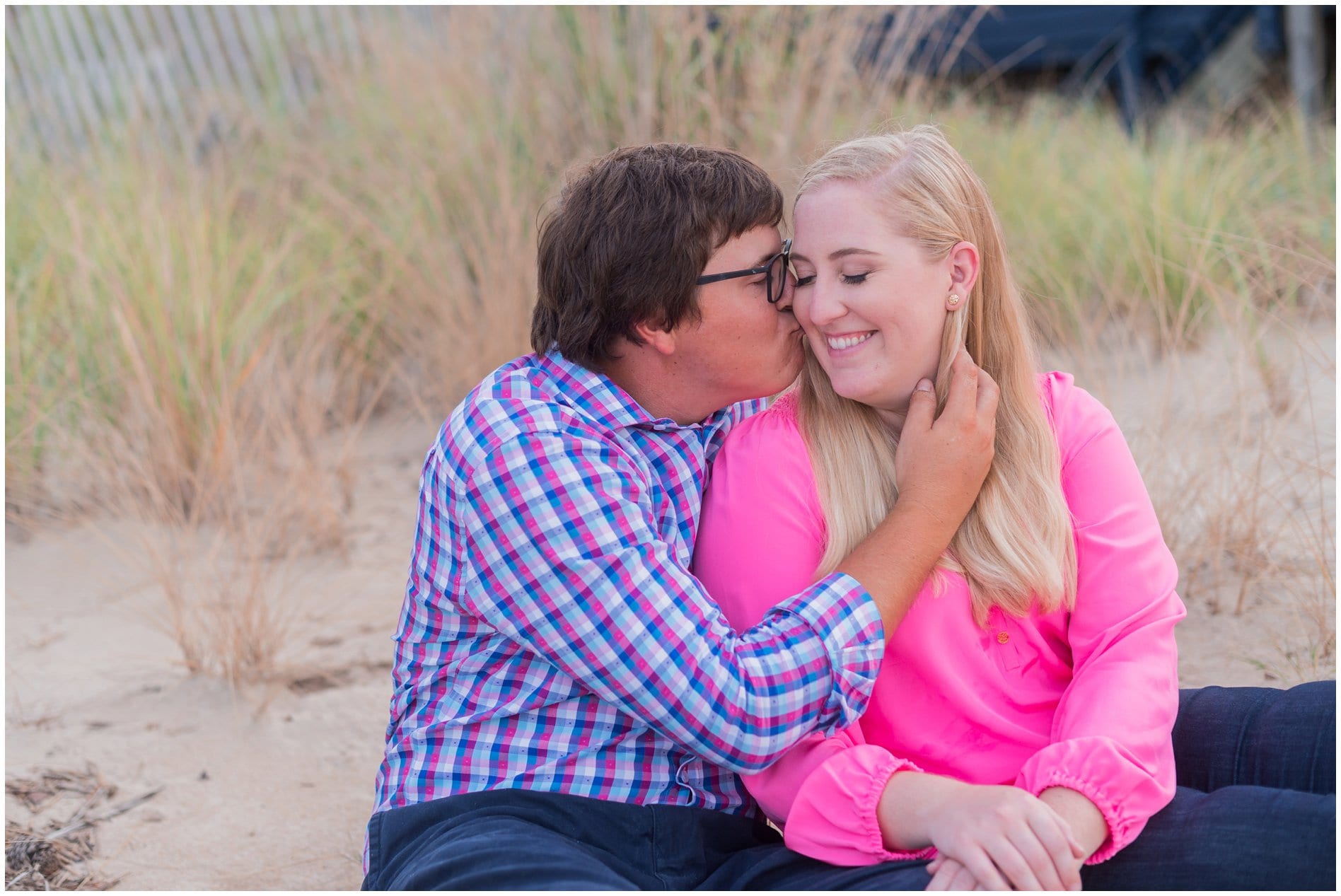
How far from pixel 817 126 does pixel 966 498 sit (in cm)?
358

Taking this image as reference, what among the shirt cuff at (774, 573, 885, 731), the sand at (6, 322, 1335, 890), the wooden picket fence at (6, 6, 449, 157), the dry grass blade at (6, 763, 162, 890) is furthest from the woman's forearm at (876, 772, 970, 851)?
the wooden picket fence at (6, 6, 449, 157)

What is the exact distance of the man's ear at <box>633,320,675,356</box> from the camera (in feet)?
6.48

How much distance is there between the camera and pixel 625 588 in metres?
1.69

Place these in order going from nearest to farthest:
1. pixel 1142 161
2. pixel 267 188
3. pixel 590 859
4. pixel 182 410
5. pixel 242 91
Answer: pixel 590 859 → pixel 182 410 → pixel 1142 161 → pixel 267 188 → pixel 242 91

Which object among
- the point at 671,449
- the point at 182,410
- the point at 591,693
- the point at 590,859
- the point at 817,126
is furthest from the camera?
the point at 817,126

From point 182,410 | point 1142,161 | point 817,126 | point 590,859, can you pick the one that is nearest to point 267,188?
point 182,410

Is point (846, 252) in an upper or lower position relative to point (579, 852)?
upper

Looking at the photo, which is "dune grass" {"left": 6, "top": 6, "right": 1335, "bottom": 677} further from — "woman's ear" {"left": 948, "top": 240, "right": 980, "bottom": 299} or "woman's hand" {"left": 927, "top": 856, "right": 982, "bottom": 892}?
"woman's hand" {"left": 927, "top": 856, "right": 982, "bottom": 892}

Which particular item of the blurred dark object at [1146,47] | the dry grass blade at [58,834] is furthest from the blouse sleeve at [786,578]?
the blurred dark object at [1146,47]

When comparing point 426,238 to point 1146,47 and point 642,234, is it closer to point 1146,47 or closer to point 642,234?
point 642,234

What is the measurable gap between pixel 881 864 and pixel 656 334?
34.3 inches

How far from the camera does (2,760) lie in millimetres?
2799

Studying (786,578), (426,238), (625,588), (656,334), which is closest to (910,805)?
(786,578)

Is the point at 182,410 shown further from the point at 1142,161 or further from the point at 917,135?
the point at 1142,161
